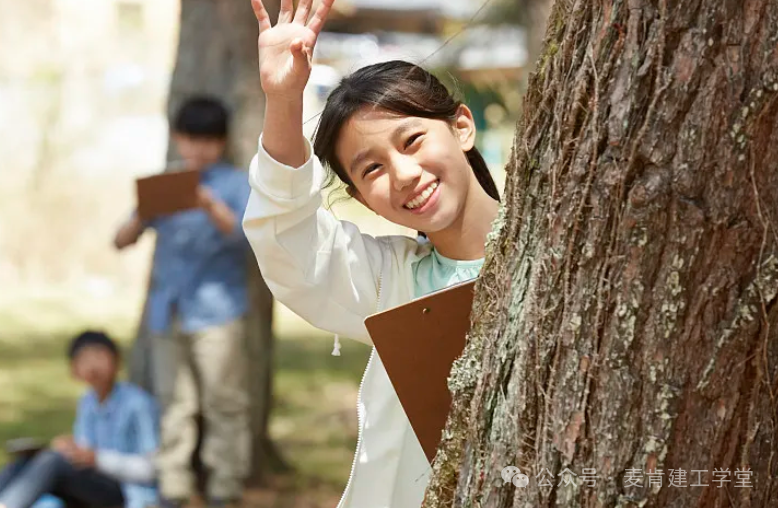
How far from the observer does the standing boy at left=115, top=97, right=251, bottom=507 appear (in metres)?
5.27

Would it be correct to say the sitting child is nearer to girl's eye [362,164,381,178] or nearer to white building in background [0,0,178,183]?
girl's eye [362,164,381,178]

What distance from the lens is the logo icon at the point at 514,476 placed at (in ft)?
5.16

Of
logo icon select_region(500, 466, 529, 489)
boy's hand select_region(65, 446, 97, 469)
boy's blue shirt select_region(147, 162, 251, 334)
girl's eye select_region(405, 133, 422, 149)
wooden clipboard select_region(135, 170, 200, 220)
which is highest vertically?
wooden clipboard select_region(135, 170, 200, 220)

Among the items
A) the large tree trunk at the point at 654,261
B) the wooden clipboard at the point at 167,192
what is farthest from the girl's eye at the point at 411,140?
the wooden clipboard at the point at 167,192

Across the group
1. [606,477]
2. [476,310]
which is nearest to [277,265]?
[476,310]

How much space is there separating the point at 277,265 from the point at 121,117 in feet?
41.3

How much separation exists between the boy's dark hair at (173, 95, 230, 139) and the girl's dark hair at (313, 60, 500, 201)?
123 inches

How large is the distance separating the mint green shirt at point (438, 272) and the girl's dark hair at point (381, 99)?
18 cm

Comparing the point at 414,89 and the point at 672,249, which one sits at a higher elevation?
the point at 414,89

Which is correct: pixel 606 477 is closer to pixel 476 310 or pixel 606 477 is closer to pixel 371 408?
pixel 476 310

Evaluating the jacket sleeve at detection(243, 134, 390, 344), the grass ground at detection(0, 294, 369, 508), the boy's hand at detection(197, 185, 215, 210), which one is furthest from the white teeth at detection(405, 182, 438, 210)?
the grass ground at detection(0, 294, 369, 508)

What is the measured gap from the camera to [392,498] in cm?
201

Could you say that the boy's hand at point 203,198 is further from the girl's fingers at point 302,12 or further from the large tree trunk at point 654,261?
the large tree trunk at point 654,261

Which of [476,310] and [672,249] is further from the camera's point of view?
[476,310]
